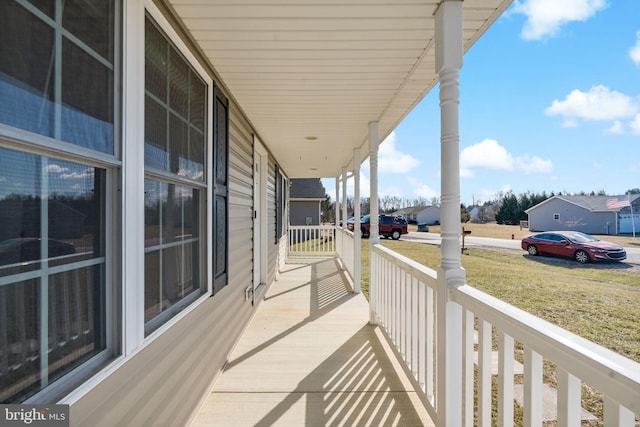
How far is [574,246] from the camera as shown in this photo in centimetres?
561

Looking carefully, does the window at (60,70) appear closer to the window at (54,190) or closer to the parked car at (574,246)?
the window at (54,190)

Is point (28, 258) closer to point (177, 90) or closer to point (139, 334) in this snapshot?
point (139, 334)

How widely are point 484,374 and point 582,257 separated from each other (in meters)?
5.39

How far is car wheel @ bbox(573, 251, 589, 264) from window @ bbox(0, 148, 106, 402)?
655cm

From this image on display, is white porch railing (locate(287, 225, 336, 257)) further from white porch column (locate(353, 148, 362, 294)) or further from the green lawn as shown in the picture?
white porch column (locate(353, 148, 362, 294))

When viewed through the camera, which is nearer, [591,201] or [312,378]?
[312,378]

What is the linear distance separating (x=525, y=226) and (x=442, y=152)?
5.65 metres

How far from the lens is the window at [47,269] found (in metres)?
0.83

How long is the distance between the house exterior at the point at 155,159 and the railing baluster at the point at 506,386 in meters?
0.47

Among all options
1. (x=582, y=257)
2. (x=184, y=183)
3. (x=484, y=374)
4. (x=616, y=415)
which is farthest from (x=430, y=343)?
(x=582, y=257)

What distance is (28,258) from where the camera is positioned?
881mm

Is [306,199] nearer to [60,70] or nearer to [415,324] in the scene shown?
[415,324]

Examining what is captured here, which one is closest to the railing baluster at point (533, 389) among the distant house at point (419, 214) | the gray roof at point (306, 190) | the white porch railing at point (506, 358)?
the white porch railing at point (506, 358)

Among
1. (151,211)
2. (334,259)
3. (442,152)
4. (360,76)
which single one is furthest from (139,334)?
(334,259)
